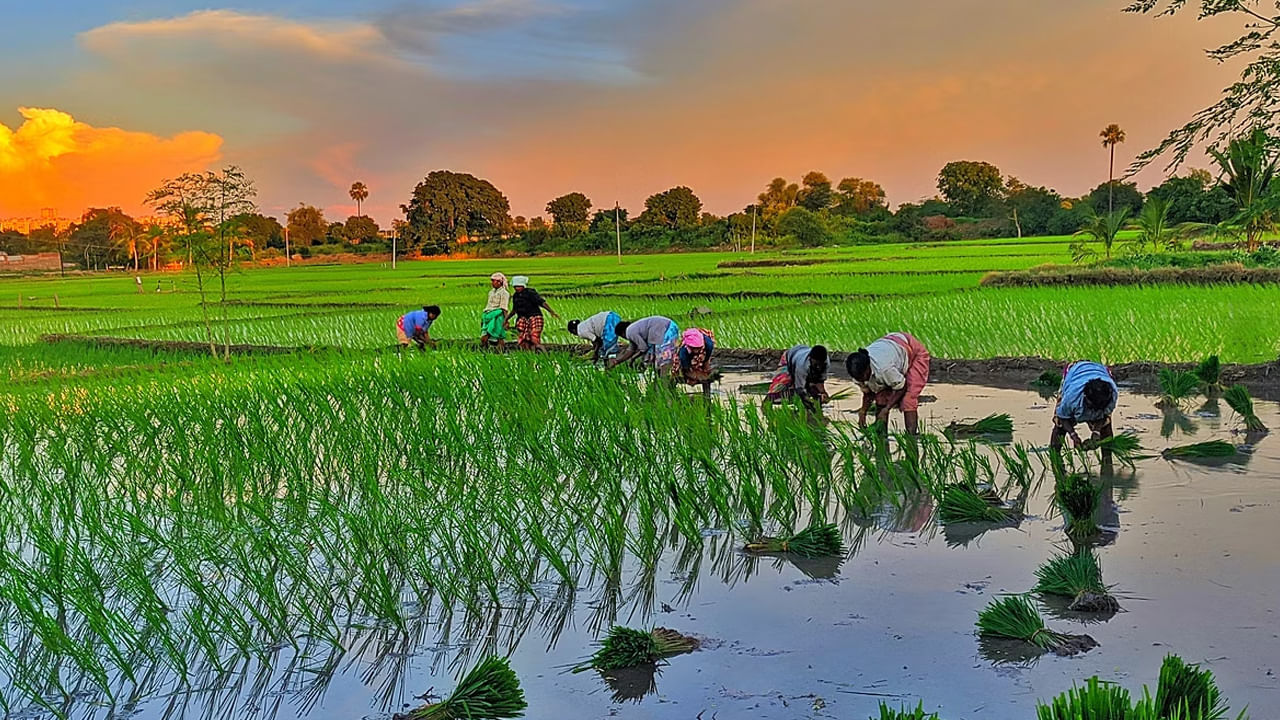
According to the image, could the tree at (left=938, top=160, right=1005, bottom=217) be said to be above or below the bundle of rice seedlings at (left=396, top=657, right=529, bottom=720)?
above

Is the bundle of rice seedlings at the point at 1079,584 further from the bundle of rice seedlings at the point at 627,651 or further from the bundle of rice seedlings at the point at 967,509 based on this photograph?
the bundle of rice seedlings at the point at 627,651

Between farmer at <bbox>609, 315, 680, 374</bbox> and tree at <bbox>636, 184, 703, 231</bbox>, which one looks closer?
farmer at <bbox>609, 315, 680, 374</bbox>

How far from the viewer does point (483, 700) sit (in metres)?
2.60

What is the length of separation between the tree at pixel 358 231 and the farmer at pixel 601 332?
52.4 m

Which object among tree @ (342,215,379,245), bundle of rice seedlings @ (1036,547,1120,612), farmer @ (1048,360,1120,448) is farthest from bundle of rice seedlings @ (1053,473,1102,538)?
tree @ (342,215,379,245)

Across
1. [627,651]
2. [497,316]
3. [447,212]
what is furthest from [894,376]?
[447,212]

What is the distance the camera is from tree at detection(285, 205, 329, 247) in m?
62.3

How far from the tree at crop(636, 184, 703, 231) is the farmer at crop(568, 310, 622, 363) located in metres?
45.2

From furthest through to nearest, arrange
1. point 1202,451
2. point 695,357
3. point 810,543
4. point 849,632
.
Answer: point 695,357 < point 1202,451 < point 810,543 < point 849,632

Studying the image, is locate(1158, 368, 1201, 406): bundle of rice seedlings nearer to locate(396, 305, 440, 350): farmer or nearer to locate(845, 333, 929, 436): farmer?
locate(845, 333, 929, 436): farmer

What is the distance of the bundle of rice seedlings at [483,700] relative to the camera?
8.48ft

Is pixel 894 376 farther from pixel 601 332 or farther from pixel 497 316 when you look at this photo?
pixel 497 316

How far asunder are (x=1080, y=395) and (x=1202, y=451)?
83cm

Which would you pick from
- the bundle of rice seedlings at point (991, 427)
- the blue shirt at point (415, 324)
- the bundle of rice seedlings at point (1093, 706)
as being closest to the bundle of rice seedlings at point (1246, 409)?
the bundle of rice seedlings at point (991, 427)
